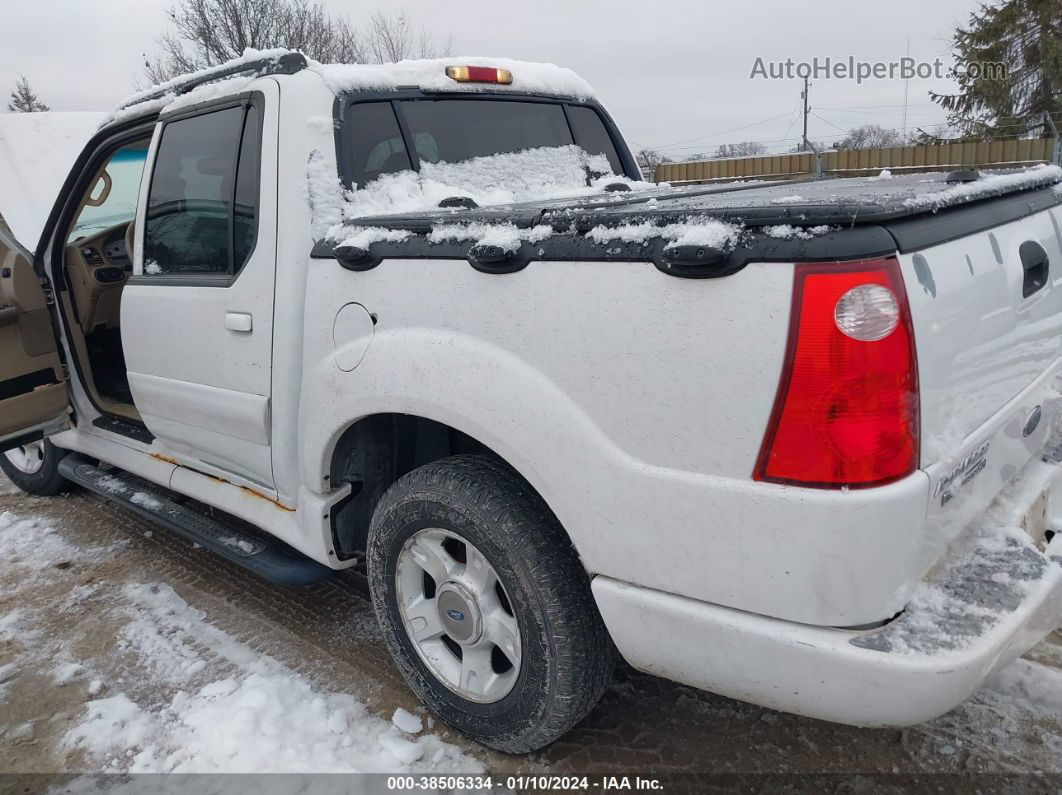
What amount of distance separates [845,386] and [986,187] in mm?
807

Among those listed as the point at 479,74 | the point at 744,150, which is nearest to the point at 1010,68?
the point at 744,150

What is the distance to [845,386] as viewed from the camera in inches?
58.8

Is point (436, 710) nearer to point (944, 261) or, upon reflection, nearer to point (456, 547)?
point (456, 547)

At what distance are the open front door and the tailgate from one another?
3.70m

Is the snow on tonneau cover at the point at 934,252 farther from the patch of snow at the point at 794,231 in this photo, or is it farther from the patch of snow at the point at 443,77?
the patch of snow at the point at 443,77

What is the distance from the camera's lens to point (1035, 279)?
2002 mm

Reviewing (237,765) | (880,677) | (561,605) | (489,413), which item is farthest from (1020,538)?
(237,765)

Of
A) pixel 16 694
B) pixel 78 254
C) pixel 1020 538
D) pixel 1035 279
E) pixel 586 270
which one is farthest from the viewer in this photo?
pixel 78 254

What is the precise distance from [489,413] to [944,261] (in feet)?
3.58

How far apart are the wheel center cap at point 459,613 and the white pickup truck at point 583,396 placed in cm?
1

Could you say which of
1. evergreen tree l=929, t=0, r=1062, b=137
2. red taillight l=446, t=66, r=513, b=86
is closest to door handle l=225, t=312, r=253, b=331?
red taillight l=446, t=66, r=513, b=86

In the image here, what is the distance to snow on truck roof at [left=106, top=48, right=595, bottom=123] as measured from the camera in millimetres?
2709

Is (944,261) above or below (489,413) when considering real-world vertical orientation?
above

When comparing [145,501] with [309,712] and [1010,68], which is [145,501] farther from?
[1010,68]
